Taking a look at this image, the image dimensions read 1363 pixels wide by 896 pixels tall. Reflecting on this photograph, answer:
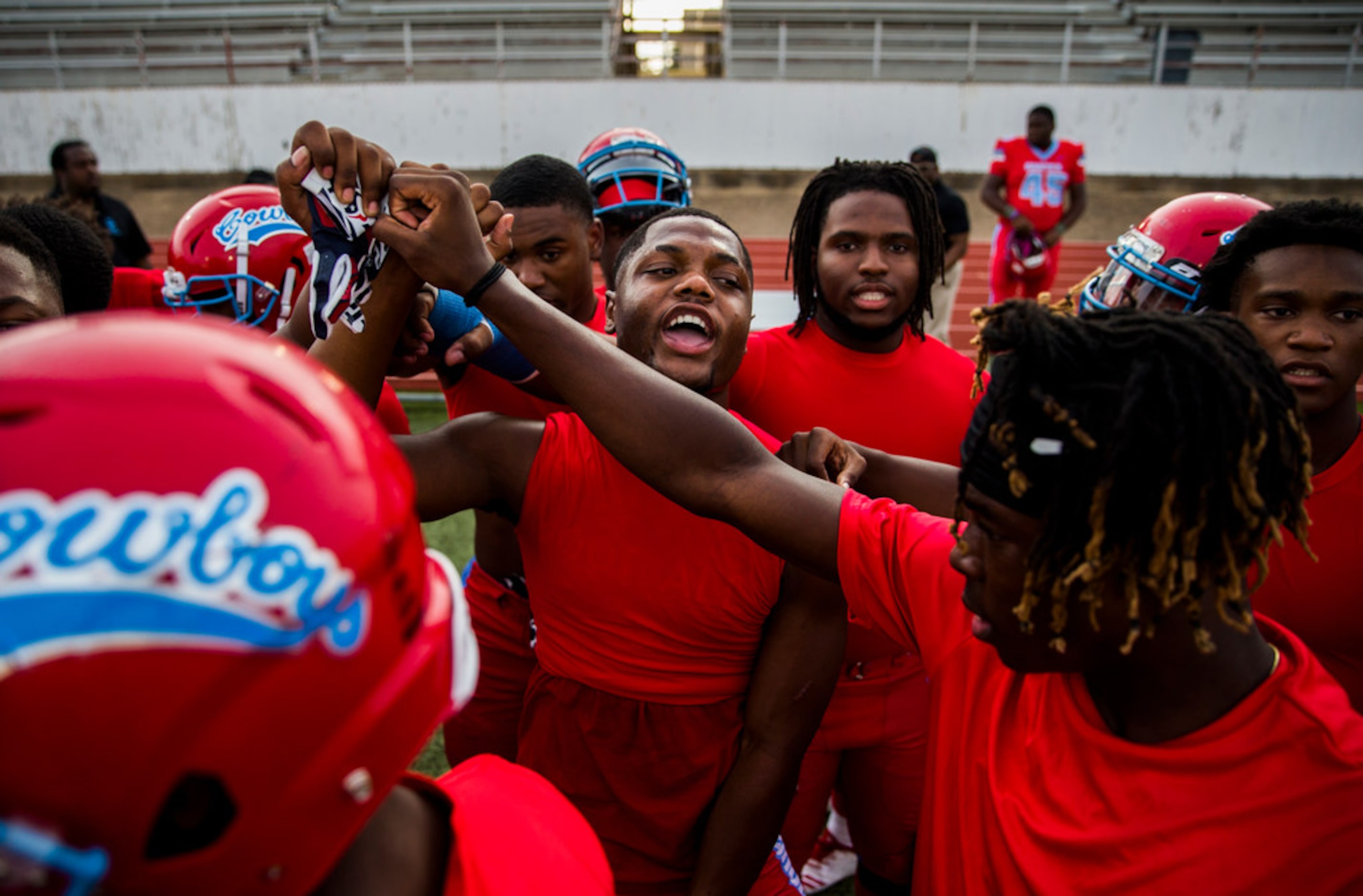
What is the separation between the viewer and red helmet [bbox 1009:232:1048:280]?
803cm

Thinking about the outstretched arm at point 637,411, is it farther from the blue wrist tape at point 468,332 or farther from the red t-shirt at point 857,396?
the red t-shirt at point 857,396

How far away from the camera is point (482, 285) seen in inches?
61.7

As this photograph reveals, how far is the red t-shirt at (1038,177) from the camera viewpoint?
8.70m

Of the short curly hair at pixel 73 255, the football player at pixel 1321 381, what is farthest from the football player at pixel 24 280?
the football player at pixel 1321 381

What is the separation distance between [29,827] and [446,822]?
456mm

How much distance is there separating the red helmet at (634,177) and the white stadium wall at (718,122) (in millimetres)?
11283

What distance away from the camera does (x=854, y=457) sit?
1990 millimetres

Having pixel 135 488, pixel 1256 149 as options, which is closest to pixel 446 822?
pixel 135 488

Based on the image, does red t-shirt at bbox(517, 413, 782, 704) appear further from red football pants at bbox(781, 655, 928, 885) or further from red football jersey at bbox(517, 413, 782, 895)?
red football pants at bbox(781, 655, 928, 885)

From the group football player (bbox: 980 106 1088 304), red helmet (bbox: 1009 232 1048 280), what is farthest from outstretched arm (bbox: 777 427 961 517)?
football player (bbox: 980 106 1088 304)

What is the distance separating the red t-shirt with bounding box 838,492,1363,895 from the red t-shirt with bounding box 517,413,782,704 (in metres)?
0.35

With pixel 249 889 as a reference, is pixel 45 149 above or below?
above

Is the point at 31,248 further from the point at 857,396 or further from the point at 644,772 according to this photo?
the point at 857,396

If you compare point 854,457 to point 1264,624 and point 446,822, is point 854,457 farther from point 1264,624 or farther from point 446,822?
point 446,822
